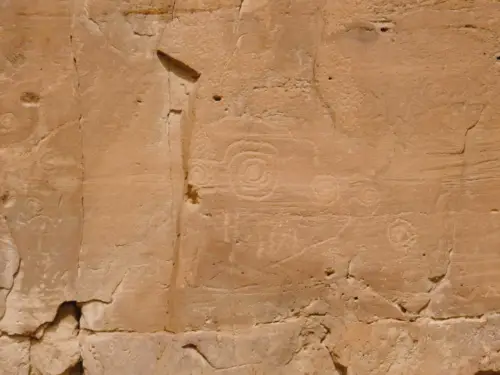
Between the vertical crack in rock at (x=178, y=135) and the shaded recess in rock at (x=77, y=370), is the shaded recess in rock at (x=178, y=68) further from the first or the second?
the shaded recess in rock at (x=77, y=370)

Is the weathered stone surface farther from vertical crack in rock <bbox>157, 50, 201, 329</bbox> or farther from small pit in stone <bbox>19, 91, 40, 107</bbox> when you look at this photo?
small pit in stone <bbox>19, 91, 40, 107</bbox>

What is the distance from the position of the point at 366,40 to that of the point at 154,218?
1.07 m

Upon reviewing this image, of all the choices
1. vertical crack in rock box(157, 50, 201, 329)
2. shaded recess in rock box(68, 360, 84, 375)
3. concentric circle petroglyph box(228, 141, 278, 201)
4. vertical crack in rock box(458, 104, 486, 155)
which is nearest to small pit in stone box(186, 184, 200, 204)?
vertical crack in rock box(157, 50, 201, 329)

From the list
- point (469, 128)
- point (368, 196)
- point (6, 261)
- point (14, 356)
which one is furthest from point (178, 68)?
point (14, 356)

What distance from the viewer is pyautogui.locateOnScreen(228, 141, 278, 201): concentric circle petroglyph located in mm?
2664

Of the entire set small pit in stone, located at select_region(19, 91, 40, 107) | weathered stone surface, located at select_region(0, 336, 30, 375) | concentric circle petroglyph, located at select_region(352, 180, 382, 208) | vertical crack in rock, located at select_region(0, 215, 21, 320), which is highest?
small pit in stone, located at select_region(19, 91, 40, 107)

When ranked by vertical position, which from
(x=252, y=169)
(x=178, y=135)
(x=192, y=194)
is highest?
(x=178, y=135)

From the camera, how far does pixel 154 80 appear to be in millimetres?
2668

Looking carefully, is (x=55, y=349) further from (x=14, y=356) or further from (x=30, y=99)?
(x=30, y=99)

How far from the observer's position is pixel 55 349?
105 inches

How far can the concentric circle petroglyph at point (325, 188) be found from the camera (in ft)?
8.77

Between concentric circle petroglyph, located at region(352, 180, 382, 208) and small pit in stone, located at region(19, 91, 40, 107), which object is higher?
small pit in stone, located at region(19, 91, 40, 107)

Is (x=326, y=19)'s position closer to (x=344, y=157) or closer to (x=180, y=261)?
(x=344, y=157)

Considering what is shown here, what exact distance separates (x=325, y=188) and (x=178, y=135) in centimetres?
60
